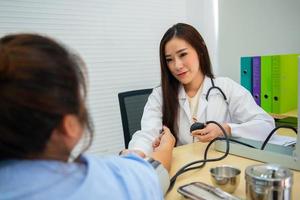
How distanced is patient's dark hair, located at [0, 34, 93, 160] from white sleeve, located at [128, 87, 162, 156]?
0.73 metres

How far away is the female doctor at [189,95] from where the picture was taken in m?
1.54

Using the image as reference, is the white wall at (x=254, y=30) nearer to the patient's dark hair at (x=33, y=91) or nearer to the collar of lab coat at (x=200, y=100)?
the collar of lab coat at (x=200, y=100)

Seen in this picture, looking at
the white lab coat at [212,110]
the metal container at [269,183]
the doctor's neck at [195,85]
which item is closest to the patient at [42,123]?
the metal container at [269,183]

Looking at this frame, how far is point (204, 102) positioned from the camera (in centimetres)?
158

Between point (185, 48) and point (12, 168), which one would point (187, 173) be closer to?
point (12, 168)

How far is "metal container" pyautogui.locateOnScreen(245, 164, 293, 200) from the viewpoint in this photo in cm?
70

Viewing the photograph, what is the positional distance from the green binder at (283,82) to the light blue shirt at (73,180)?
156 centimetres

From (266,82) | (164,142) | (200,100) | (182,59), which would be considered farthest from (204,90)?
(266,82)

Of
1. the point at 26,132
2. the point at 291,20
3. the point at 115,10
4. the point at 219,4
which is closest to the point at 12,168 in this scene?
the point at 26,132

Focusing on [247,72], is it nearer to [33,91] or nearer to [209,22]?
[209,22]

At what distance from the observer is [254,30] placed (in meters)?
2.41

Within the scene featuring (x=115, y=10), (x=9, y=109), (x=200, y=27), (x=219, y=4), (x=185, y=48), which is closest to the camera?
(x=9, y=109)

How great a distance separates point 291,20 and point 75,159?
230cm

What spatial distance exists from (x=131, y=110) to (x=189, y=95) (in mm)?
327
